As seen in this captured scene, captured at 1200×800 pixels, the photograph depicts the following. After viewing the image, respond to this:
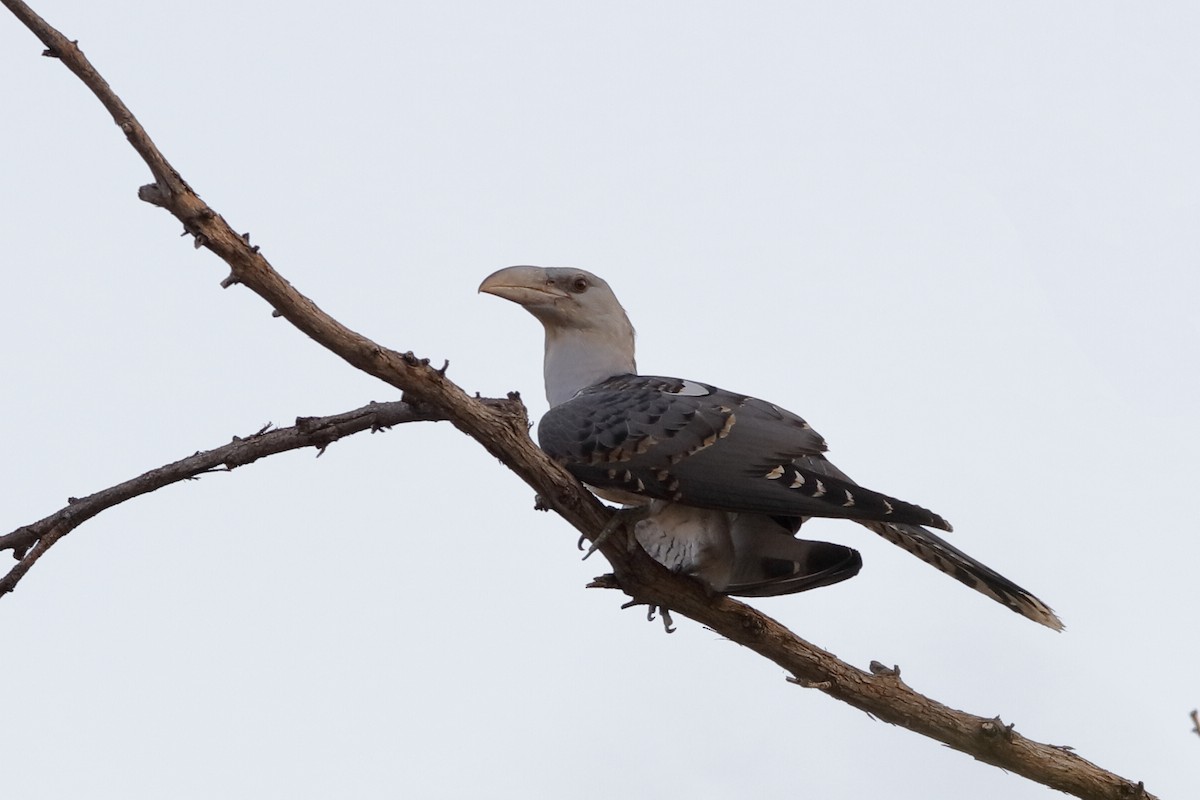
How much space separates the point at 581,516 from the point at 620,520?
0.59ft

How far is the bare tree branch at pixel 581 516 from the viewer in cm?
387

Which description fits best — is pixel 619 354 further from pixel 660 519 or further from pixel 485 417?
pixel 485 417

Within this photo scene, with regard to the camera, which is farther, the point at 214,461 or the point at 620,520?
the point at 620,520

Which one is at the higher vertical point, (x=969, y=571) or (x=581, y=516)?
(x=969, y=571)

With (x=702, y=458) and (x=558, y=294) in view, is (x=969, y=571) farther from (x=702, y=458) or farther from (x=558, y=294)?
(x=558, y=294)

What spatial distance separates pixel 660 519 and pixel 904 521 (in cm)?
97

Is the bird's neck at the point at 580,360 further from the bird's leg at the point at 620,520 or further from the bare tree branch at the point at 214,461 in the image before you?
the bare tree branch at the point at 214,461

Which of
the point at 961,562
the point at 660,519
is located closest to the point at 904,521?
the point at 961,562

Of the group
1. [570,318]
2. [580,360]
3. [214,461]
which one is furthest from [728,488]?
[214,461]

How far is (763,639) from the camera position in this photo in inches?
204

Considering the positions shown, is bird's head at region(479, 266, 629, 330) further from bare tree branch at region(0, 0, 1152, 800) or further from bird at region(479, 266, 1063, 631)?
bare tree branch at region(0, 0, 1152, 800)

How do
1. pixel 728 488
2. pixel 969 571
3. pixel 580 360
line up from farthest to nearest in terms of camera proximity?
pixel 580 360, pixel 969 571, pixel 728 488

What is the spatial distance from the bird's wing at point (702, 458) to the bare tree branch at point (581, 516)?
0.90ft

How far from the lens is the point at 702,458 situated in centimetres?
511
